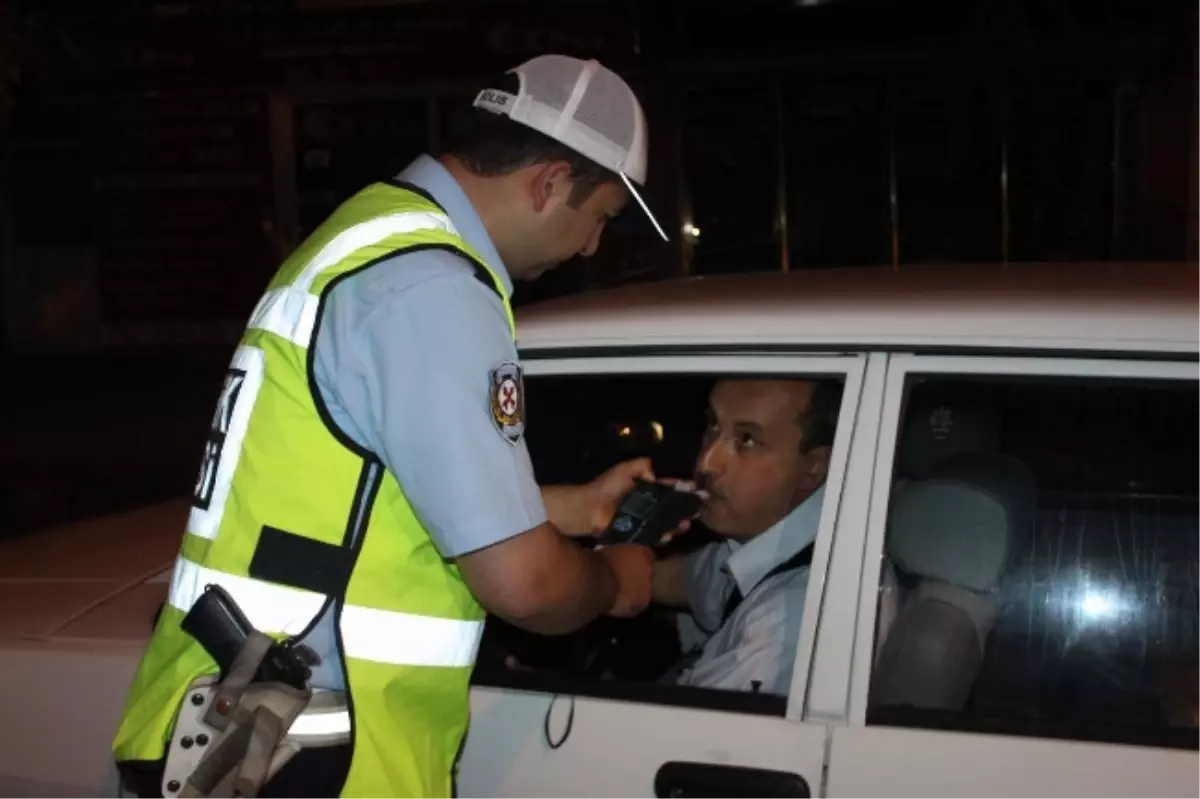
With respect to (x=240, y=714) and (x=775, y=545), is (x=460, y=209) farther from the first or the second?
(x=775, y=545)

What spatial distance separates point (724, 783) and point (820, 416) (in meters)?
0.64

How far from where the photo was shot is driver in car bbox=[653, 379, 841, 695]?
213 centimetres

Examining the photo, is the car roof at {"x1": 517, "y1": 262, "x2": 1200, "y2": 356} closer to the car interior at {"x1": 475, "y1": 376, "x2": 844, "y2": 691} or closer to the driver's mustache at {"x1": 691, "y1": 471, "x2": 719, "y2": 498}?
the car interior at {"x1": 475, "y1": 376, "x2": 844, "y2": 691}

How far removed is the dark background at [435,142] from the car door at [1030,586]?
20.5 feet

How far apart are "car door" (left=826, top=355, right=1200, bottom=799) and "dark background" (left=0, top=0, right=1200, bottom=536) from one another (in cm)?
625

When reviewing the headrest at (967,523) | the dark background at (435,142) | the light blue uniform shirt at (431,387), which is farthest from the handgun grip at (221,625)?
the dark background at (435,142)

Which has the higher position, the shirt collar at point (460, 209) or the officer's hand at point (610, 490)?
the shirt collar at point (460, 209)

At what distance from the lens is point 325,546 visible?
1673 millimetres

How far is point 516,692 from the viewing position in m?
2.02

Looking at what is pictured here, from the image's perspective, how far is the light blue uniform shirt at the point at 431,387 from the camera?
1613 mm

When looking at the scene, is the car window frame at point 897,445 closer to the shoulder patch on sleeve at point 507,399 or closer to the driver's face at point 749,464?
the driver's face at point 749,464

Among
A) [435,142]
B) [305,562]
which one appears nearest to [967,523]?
[305,562]

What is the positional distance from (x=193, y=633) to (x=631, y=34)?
9648 mm

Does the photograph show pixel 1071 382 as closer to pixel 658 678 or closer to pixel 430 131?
pixel 658 678
